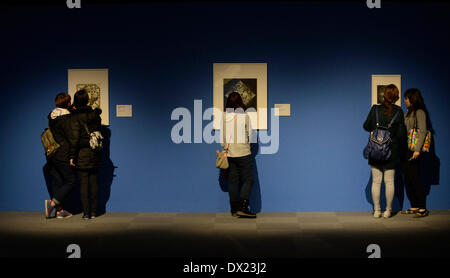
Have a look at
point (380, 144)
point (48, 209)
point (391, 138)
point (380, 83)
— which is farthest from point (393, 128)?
point (48, 209)

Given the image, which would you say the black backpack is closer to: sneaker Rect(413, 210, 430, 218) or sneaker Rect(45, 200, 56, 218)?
sneaker Rect(413, 210, 430, 218)

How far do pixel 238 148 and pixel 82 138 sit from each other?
2.20 m

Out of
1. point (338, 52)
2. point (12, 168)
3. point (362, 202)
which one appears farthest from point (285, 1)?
point (12, 168)

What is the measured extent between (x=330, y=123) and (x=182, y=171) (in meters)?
2.37

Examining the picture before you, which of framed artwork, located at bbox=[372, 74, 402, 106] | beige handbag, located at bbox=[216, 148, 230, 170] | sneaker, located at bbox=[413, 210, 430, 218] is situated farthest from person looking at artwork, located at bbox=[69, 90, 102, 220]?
sneaker, located at bbox=[413, 210, 430, 218]

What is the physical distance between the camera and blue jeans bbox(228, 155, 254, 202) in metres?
6.58

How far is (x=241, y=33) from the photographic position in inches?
276

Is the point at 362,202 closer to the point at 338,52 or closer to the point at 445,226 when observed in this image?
the point at 445,226

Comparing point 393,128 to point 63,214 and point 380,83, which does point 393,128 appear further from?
point 63,214

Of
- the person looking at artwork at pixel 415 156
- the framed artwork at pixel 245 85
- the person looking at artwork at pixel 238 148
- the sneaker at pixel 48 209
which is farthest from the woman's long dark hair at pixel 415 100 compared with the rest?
the sneaker at pixel 48 209

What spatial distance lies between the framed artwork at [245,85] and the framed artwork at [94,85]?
168cm

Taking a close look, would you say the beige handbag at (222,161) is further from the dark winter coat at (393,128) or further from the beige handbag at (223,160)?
the dark winter coat at (393,128)

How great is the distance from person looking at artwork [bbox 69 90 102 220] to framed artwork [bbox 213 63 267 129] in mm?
1829

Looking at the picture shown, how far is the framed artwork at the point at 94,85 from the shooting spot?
7078mm
